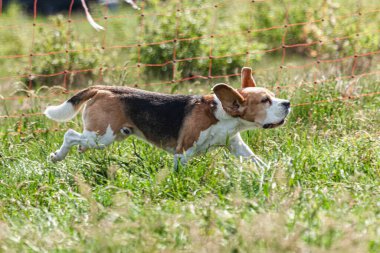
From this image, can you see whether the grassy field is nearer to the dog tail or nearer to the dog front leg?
the dog front leg

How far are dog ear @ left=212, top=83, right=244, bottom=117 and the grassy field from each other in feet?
1.30

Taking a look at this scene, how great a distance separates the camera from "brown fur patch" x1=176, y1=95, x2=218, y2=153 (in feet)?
22.1

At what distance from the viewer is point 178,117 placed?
22.5ft

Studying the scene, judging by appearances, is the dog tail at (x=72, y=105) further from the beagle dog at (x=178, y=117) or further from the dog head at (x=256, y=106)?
the dog head at (x=256, y=106)

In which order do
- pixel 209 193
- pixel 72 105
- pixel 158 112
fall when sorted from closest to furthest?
pixel 209 193 < pixel 158 112 < pixel 72 105

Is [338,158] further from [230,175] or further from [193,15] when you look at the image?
[193,15]

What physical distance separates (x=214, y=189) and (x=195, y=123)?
896 millimetres

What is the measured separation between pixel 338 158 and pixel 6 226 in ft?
8.77

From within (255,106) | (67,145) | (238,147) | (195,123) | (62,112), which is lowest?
(67,145)

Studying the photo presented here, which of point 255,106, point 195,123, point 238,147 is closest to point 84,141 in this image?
point 195,123

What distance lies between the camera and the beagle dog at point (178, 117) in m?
6.71

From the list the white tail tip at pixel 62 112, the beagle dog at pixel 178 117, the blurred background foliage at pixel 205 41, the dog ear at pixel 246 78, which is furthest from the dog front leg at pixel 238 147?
the blurred background foliage at pixel 205 41

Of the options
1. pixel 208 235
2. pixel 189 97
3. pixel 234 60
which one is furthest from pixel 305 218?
pixel 234 60

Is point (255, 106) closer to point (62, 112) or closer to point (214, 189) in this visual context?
point (214, 189)
